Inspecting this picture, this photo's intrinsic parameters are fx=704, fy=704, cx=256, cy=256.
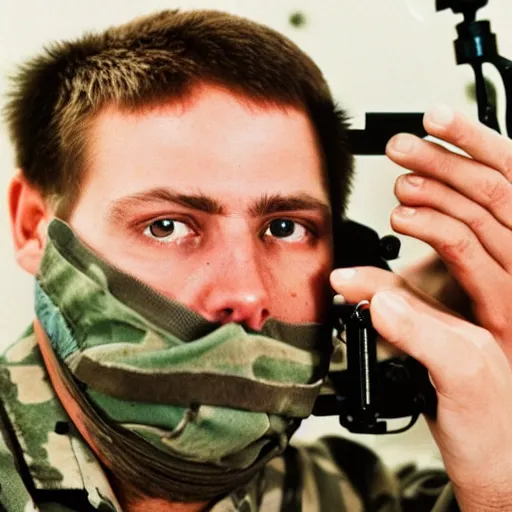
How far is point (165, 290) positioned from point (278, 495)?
43 cm

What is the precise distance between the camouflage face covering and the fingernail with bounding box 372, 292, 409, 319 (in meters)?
0.12

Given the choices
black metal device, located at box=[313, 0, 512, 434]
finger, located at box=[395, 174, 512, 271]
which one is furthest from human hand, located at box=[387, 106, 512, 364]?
black metal device, located at box=[313, 0, 512, 434]

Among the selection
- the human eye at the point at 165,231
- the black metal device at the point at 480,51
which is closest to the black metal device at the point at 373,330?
the black metal device at the point at 480,51

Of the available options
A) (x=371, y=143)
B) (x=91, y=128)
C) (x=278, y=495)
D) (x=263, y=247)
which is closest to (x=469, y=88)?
(x=371, y=143)

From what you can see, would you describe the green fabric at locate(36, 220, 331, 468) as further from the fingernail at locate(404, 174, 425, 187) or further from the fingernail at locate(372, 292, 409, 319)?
the fingernail at locate(404, 174, 425, 187)

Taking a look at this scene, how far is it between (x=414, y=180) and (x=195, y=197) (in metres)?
0.27

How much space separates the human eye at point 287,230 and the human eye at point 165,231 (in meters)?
0.12

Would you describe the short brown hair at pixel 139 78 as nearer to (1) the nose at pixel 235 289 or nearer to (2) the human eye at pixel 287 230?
(2) the human eye at pixel 287 230

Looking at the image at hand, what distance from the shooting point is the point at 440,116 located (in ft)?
2.69

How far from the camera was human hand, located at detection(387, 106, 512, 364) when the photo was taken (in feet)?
2.83

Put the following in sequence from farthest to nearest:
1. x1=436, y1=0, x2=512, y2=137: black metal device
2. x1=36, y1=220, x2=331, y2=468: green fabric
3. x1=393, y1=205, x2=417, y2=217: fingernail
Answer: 1. x1=436, y1=0, x2=512, y2=137: black metal device
2. x1=393, y1=205, x2=417, y2=217: fingernail
3. x1=36, y1=220, x2=331, y2=468: green fabric

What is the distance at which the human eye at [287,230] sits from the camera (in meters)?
0.92

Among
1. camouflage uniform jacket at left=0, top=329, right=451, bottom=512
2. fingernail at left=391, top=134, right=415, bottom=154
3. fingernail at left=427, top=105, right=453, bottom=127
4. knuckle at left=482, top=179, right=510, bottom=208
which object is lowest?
camouflage uniform jacket at left=0, top=329, right=451, bottom=512

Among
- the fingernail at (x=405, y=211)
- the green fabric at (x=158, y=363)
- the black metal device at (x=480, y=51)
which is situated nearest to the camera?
the green fabric at (x=158, y=363)
